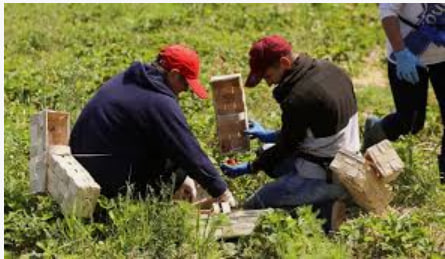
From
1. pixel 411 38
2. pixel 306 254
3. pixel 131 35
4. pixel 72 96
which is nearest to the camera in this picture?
pixel 306 254

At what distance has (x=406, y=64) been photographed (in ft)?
18.4

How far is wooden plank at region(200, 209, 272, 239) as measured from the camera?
4832 mm

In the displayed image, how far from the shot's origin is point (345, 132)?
5.14 m

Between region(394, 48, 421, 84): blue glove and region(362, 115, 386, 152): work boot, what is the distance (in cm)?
53

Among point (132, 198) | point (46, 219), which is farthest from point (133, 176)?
point (46, 219)

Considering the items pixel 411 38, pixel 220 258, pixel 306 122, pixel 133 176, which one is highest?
pixel 411 38

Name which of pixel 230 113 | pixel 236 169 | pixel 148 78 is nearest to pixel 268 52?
pixel 148 78

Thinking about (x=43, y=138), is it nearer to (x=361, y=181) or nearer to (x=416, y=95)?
(x=361, y=181)

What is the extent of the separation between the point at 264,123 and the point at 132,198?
2.43 metres

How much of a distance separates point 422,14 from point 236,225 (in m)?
1.87

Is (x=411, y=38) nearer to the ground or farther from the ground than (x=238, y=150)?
farther from the ground

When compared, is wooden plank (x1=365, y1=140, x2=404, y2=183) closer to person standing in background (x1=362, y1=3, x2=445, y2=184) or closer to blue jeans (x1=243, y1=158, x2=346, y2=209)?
blue jeans (x1=243, y1=158, x2=346, y2=209)

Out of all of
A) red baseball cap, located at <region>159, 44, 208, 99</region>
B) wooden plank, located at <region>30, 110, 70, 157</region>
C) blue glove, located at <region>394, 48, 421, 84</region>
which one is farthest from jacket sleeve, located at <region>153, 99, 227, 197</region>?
blue glove, located at <region>394, 48, 421, 84</region>

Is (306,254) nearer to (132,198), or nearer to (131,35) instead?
(132,198)
